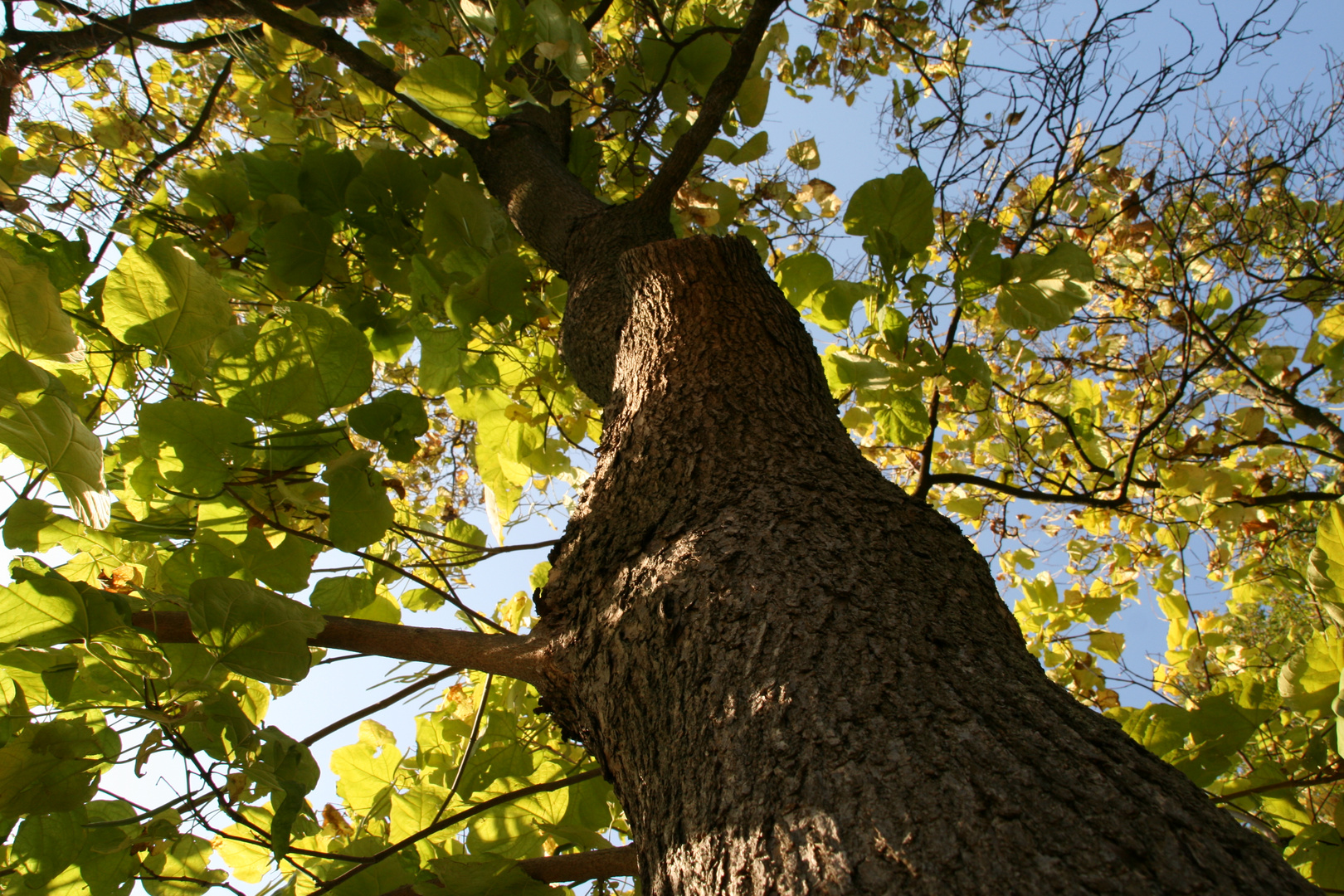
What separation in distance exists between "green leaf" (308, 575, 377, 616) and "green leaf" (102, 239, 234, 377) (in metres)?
0.47

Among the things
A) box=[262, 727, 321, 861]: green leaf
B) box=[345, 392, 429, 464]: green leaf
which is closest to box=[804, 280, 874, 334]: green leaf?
box=[345, 392, 429, 464]: green leaf

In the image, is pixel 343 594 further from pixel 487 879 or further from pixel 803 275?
pixel 803 275

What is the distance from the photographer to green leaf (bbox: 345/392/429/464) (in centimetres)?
104

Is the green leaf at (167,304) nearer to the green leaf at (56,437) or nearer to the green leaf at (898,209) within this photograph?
the green leaf at (56,437)

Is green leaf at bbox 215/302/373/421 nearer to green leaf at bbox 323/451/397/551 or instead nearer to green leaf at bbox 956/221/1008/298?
green leaf at bbox 323/451/397/551

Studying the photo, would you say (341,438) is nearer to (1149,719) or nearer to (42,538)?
(42,538)

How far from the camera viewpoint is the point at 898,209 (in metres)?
1.30

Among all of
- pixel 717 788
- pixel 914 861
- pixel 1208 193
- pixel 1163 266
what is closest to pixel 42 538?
pixel 717 788

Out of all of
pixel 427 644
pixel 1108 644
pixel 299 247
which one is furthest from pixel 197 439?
pixel 1108 644

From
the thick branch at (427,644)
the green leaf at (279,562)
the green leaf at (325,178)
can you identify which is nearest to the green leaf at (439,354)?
the green leaf at (325,178)

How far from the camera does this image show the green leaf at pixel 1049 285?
1304 mm

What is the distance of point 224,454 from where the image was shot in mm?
873

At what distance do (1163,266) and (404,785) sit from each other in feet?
10.1

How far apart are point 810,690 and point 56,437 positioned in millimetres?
691
